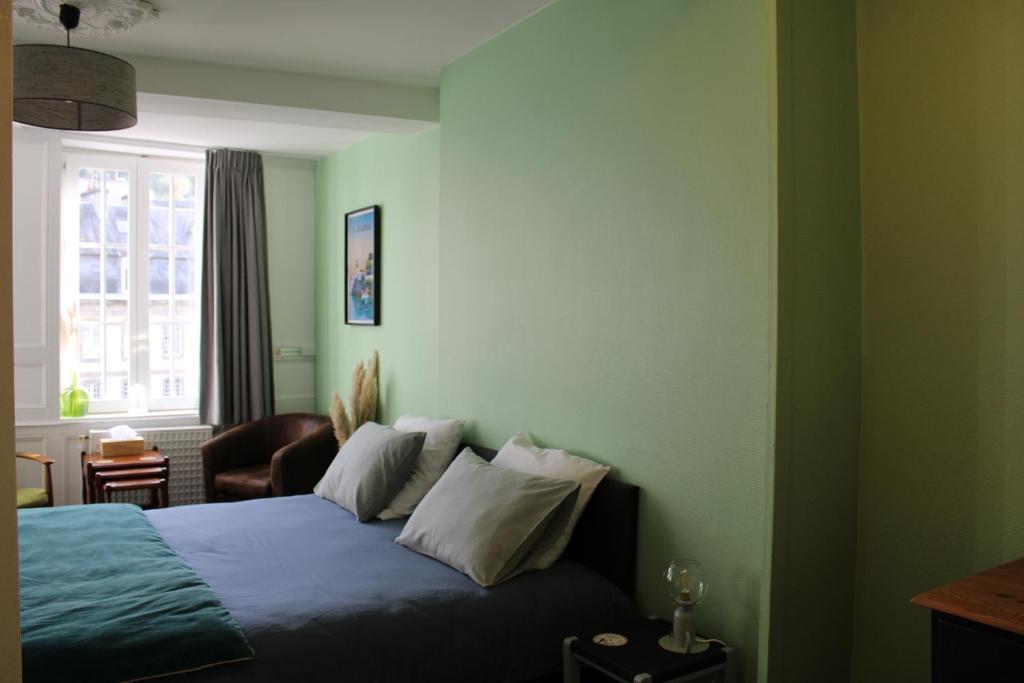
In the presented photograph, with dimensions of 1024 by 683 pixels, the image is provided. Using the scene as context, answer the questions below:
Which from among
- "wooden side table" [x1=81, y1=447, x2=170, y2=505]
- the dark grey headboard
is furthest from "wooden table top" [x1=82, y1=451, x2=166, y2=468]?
the dark grey headboard

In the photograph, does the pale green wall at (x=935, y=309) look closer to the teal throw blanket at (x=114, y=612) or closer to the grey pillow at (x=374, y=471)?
the teal throw blanket at (x=114, y=612)

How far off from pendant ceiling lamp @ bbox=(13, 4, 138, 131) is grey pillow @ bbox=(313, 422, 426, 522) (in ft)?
5.52

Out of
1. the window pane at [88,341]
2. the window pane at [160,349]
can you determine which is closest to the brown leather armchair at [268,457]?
the window pane at [160,349]

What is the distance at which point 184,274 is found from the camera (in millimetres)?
6105

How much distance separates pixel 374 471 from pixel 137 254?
10.6 ft

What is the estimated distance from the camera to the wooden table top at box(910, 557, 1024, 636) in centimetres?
154

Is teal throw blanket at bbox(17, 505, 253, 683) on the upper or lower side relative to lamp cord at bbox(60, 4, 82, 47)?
lower

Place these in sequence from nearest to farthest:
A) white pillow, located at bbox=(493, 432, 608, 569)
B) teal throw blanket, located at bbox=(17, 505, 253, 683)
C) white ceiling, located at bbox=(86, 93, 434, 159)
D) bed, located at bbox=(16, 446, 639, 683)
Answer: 1. teal throw blanket, located at bbox=(17, 505, 253, 683)
2. bed, located at bbox=(16, 446, 639, 683)
3. white pillow, located at bbox=(493, 432, 608, 569)
4. white ceiling, located at bbox=(86, 93, 434, 159)

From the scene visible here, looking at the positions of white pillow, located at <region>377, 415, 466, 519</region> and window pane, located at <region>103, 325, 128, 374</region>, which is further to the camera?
window pane, located at <region>103, 325, 128, 374</region>

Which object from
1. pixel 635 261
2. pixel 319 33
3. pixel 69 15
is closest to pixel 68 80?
pixel 69 15

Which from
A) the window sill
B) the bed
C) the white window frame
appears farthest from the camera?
the white window frame

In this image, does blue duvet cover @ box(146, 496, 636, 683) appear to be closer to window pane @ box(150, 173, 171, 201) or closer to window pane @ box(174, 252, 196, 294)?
window pane @ box(174, 252, 196, 294)

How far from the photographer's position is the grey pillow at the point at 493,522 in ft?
9.17

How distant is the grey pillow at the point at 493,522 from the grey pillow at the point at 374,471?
46cm
